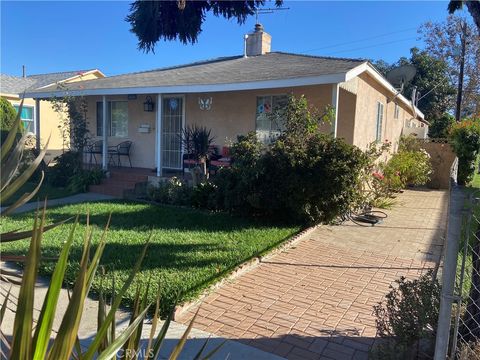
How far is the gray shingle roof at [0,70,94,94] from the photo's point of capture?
22.3m

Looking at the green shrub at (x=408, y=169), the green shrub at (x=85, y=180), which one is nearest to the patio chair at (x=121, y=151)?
the green shrub at (x=85, y=180)

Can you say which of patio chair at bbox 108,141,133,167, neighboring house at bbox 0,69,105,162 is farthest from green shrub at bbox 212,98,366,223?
neighboring house at bbox 0,69,105,162

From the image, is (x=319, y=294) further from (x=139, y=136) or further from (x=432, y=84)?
(x=432, y=84)

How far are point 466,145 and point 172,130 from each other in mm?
10691

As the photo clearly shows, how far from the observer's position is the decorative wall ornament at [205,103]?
12.7 metres

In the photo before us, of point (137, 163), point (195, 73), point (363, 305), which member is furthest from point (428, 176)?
point (363, 305)

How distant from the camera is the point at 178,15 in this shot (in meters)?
6.80

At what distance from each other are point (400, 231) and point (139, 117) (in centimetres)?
929

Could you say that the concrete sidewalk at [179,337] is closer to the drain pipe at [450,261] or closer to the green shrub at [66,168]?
the drain pipe at [450,261]

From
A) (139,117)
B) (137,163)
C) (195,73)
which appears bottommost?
(137,163)

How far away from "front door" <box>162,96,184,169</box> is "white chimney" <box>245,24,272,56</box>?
13.3 ft

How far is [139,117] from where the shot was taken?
1409 cm

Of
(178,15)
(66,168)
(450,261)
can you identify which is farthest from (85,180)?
(450,261)

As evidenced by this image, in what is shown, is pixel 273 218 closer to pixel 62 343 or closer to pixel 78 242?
pixel 78 242
